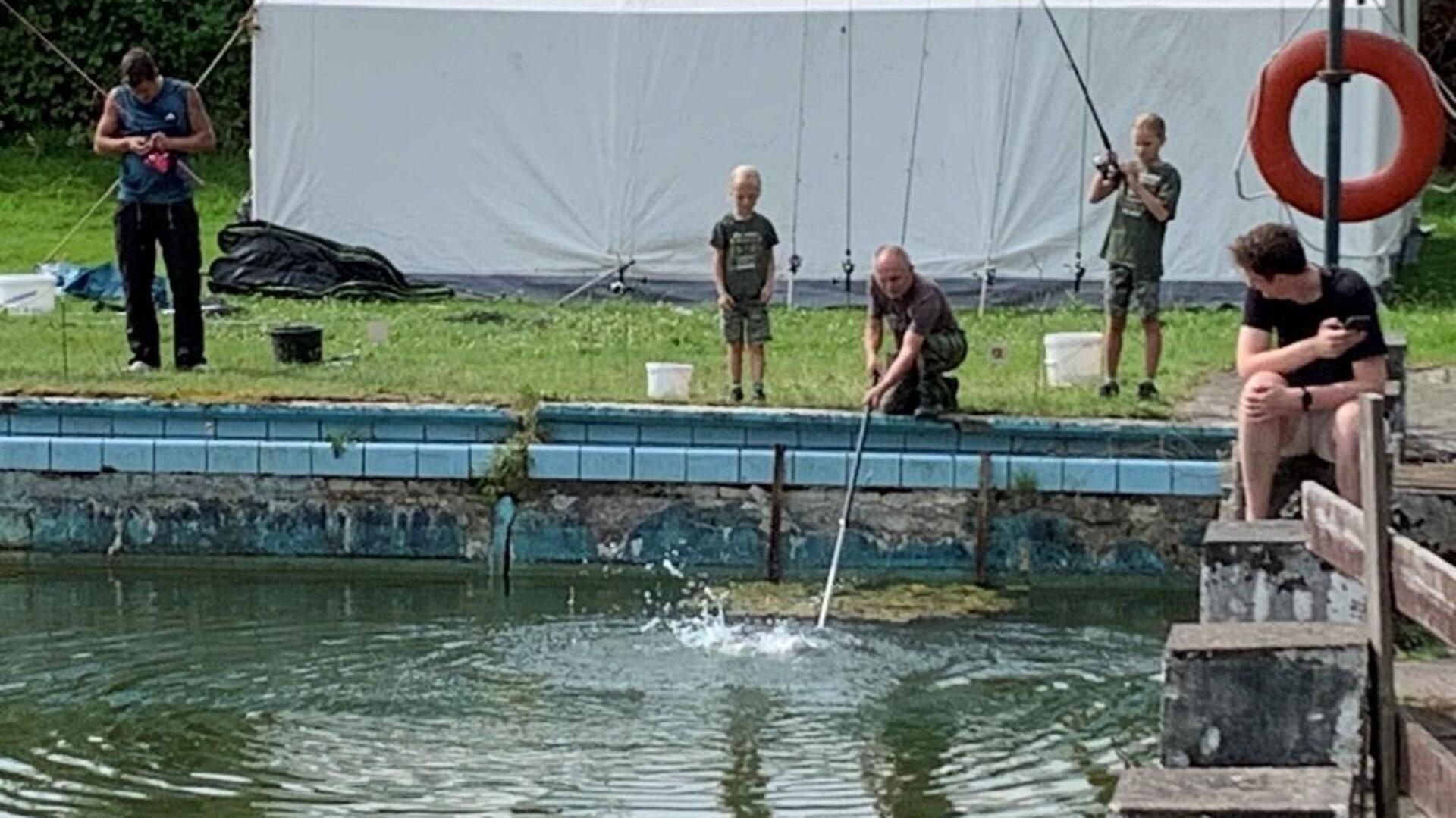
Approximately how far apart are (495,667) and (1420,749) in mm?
3913

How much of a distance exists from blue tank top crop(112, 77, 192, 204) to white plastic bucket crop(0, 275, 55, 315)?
3.03 metres

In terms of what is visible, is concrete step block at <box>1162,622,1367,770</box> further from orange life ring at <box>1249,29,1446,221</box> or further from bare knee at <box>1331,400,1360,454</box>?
orange life ring at <box>1249,29,1446,221</box>

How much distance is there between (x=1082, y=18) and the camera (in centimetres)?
1448

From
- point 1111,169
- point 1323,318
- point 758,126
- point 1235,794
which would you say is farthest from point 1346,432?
point 758,126

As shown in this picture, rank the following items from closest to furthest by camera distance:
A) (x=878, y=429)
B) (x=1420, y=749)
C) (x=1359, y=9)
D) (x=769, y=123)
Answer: (x=1420, y=749)
(x=878, y=429)
(x=1359, y=9)
(x=769, y=123)

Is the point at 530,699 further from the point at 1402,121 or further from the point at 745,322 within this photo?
the point at 1402,121

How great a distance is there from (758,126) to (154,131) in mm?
4616

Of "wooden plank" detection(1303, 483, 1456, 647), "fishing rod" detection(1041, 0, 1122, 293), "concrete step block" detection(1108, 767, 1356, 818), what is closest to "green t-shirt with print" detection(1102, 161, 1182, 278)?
"fishing rod" detection(1041, 0, 1122, 293)

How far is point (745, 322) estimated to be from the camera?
10703 mm

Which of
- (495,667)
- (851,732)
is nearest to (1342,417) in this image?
(851,732)

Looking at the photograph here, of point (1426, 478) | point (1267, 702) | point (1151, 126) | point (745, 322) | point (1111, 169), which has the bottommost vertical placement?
point (1267, 702)

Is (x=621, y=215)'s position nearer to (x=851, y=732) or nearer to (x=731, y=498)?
(x=731, y=498)

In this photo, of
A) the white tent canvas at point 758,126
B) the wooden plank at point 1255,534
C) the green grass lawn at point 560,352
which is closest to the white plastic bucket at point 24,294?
the green grass lawn at point 560,352

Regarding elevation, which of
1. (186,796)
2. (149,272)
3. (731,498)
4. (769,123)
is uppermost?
(769,123)
